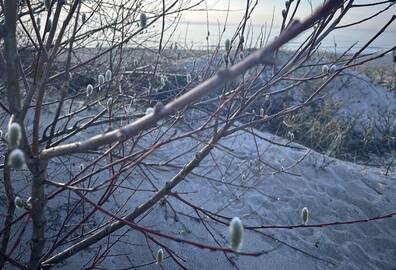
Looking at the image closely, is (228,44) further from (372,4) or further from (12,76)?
(12,76)

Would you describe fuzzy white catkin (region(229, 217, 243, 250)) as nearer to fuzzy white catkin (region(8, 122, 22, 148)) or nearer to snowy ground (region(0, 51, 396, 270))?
fuzzy white catkin (region(8, 122, 22, 148))

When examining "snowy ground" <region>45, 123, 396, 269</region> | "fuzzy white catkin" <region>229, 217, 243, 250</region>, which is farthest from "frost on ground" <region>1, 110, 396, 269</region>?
"fuzzy white catkin" <region>229, 217, 243, 250</region>

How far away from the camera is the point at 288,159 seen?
5.29 m

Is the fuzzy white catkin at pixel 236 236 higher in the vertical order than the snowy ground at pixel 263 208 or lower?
higher

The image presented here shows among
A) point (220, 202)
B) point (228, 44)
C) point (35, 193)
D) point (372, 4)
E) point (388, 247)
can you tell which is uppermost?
point (372, 4)

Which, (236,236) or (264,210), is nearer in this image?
(236,236)

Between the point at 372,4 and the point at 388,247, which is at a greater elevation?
the point at 372,4

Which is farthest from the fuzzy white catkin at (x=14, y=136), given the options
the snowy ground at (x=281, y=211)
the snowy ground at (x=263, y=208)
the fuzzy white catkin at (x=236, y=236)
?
the snowy ground at (x=281, y=211)

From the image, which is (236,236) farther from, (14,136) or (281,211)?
(281,211)

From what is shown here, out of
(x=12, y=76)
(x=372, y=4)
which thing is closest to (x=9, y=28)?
(x=12, y=76)

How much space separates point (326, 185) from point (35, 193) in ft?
13.4

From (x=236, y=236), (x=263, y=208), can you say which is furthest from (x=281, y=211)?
(x=236, y=236)

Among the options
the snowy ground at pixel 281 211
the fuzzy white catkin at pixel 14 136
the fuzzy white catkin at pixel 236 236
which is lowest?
the snowy ground at pixel 281 211

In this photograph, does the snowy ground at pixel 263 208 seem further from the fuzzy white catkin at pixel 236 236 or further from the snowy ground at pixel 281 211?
the fuzzy white catkin at pixel 236 236
